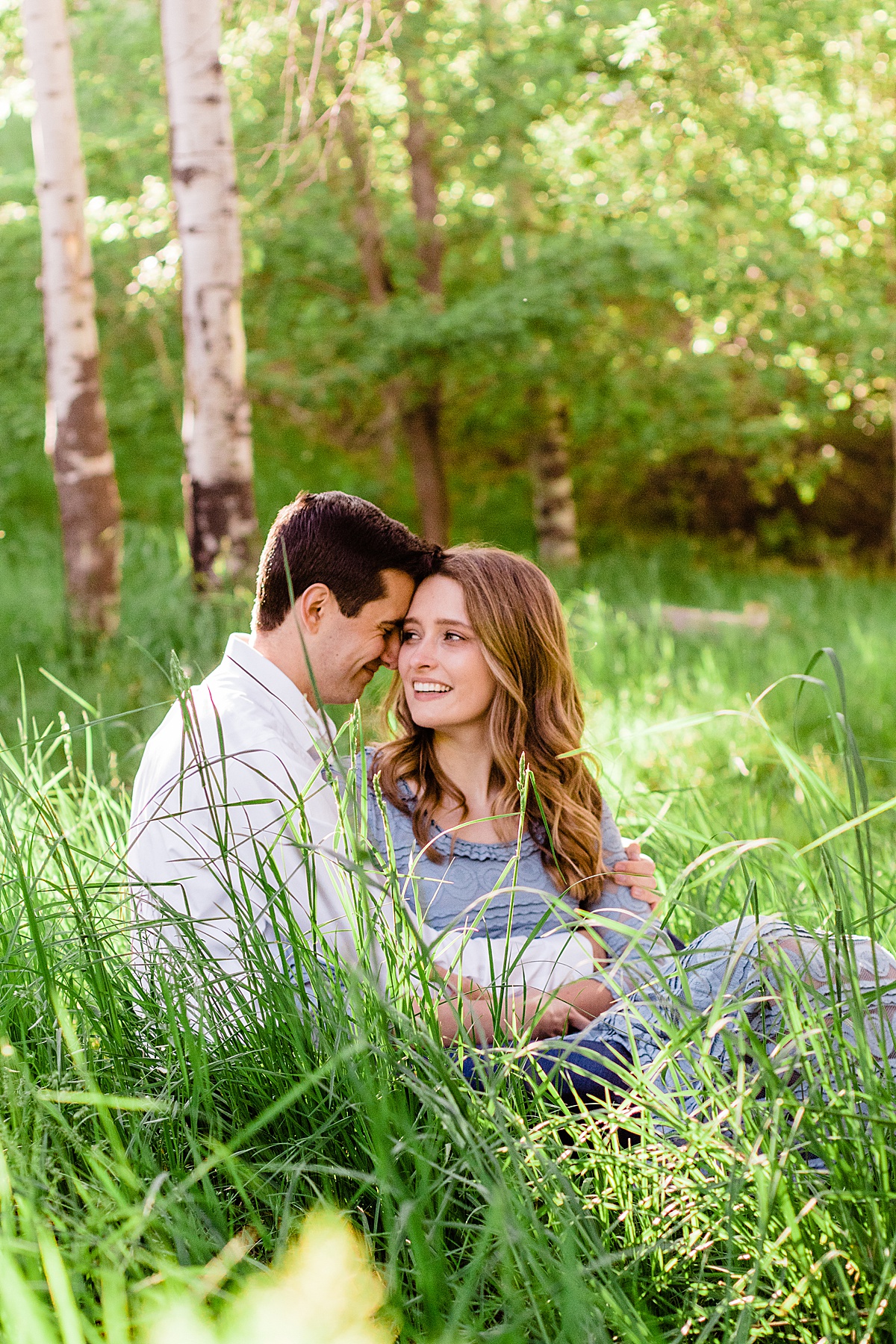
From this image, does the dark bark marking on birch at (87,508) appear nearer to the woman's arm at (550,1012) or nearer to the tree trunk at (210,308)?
the tree trunk at (210,308)

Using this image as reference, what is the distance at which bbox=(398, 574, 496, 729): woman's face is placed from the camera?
2791 millimetres

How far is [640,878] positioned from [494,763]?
465mm

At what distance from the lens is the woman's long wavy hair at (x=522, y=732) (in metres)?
2.79

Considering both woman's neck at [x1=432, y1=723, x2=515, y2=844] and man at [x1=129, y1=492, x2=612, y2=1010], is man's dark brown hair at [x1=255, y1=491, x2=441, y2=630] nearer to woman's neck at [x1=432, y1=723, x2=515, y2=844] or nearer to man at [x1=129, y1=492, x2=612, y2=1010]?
man at [x1=129, y1=492, x2=612, y2=1010]

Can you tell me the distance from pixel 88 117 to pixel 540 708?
1063 cm

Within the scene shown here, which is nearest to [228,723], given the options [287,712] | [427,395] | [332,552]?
[287,712]

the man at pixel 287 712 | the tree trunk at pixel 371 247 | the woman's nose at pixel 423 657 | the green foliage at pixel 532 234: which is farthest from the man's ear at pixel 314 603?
the tree trunk at pixel 371 247

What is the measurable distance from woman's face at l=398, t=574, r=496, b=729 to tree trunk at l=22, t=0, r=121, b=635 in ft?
13.4

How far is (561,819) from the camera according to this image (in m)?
2.83

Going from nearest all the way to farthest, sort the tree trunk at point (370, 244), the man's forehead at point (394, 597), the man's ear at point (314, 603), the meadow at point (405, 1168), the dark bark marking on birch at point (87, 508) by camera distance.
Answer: the meadow at point (405, 1168) < the man's ear at point (314, 603) < the man's forehead at point (394, 597) < the dark bark marking on birch at point (87, 508) < the tree trunk at point (370, 244)

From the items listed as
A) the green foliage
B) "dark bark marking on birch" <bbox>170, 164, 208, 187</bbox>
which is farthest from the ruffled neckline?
the green foliage

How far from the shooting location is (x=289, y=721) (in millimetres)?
2652

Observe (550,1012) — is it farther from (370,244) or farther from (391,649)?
(370,244)

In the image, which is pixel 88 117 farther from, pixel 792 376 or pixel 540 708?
pixel 540 708
